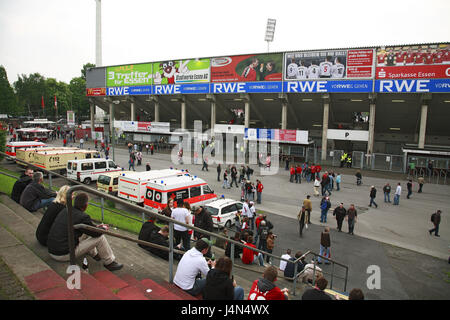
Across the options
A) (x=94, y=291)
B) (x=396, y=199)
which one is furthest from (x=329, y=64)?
(x=94, y=291)

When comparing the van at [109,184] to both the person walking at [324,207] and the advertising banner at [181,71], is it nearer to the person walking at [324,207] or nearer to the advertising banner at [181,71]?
the person walking at [324,207]

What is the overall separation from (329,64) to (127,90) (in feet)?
104

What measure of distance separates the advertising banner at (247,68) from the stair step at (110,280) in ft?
112

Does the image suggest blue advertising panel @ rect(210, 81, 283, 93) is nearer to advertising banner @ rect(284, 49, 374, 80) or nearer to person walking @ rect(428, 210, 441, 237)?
advertising banner @ rect(284, 49, 374, 80)

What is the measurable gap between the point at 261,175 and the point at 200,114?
75.5ft

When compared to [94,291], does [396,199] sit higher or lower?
lower

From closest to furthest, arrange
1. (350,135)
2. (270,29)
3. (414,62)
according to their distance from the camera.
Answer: (414,62), (350,135), (270,29)

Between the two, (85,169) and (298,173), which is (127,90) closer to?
(85,169)

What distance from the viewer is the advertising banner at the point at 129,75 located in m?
45.7

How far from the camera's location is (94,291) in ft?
12.2

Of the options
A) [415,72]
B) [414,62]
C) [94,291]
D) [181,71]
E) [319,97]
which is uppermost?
[181,71]

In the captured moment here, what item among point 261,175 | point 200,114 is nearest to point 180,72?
point 200,114

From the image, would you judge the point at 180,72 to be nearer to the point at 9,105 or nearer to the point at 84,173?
the point at 84,173

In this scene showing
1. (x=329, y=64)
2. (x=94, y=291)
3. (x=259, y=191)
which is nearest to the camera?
(x=94, y=291)
